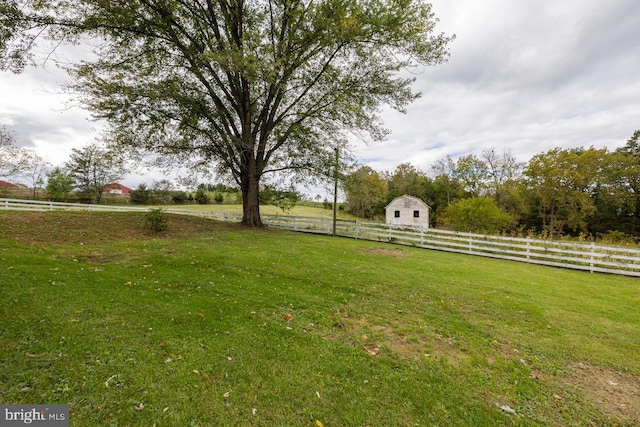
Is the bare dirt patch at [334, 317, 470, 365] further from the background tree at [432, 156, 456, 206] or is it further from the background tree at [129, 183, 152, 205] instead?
the background tree at [129, 183, 152, 205]

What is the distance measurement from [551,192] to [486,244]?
85.2ft

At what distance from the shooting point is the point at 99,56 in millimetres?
10984

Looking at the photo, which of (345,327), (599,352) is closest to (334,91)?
(345,327)

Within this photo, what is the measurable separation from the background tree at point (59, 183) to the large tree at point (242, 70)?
29.0 m

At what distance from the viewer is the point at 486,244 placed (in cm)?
1296

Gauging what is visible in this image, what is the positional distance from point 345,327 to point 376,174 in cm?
4158

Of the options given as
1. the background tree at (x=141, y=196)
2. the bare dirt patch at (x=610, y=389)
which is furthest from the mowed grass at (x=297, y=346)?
the background tree at (x=141, y=196)

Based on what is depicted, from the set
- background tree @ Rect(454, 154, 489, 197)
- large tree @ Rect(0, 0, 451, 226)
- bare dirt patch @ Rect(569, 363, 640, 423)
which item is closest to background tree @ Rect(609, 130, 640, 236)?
background tree @ Rect(454, 154, 489, 197)

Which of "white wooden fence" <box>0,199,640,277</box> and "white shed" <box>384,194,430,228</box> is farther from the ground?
"white shed" <box>384,194,430,228</box>

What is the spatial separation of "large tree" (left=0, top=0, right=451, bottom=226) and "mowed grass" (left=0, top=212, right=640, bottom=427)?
23.1ft

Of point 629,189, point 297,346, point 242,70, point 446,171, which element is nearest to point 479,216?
point 446,171

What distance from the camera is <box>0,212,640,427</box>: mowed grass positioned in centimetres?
250

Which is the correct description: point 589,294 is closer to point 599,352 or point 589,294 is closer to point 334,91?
point 599,352

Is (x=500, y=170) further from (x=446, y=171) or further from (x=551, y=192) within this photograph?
(x=446, y=171)
